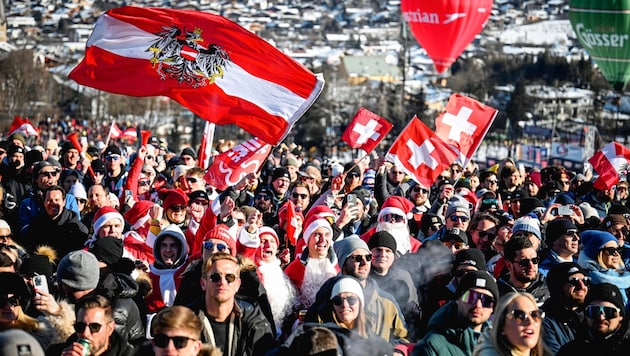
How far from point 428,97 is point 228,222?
11176 cm

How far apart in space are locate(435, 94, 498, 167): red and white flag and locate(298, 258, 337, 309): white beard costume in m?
6.41

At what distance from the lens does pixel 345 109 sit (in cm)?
9456

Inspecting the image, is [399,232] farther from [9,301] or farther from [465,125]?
[465,125]

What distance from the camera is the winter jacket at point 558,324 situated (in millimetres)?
6508

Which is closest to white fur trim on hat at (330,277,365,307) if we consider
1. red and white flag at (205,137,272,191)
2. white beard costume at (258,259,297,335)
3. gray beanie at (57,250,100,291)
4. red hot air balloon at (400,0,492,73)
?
white beard costume at (258,259,297,335)

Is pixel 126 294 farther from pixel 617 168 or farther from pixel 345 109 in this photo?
pixel 345 109

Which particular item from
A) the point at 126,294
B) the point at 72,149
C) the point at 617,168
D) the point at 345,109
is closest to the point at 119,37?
the point at 72,149

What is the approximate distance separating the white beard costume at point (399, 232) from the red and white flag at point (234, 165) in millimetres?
2287

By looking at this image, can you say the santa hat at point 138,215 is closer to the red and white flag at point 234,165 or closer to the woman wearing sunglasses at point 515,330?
the red and white flag at point 234,165

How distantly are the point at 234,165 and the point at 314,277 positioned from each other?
383 centimetres

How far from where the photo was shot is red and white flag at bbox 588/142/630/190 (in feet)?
43.4

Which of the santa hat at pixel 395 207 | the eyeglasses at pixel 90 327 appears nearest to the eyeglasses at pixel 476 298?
the eyeglasses at pixel 90 327

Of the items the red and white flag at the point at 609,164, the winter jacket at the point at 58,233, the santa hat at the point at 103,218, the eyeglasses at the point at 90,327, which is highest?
the eyeglasses at the point at 90,327

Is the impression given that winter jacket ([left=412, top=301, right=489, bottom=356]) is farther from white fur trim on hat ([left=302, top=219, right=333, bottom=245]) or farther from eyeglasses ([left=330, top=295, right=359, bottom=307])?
white fur trim on hat ([left=302, top=219, right=333, bottom=245])
